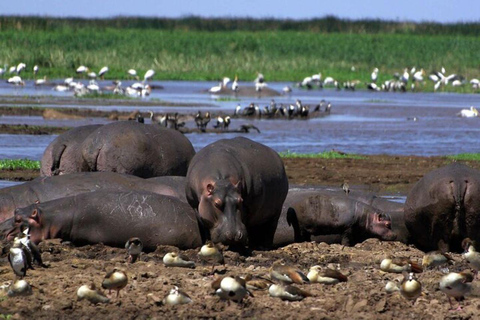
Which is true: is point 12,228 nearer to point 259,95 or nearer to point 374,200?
point 374,200

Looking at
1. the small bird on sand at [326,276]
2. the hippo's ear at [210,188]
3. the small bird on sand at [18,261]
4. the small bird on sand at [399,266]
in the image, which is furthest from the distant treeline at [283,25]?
the small bird on sand at [326,276]

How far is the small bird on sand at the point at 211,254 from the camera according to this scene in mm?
9117

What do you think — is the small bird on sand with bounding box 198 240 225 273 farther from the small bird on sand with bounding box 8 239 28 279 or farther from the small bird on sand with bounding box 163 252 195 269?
the small bird on sand with bounding box 8 239 28 279

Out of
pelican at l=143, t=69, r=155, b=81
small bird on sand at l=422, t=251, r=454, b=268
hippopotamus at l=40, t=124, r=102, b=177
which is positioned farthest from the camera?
pelican at l=143, t=69, r=155, b=81

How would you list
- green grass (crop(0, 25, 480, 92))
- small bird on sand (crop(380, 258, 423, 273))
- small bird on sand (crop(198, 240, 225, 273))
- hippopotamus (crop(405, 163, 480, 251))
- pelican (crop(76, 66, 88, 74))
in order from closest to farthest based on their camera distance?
small bird on sand (crop(380, 258, 423, 273)) → small bird on sand (crop(198, 240, 225, 273)) → hippopotamus (crop(405, 163, 480, 251)) → pelican (crop(76, 66, 88, 74)) → green grass (crop(0, 25, 480, 92))

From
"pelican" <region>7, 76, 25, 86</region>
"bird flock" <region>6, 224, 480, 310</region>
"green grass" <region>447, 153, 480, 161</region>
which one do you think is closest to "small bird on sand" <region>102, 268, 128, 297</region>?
"bird flock" <region>6, 224, 480, 310</region>

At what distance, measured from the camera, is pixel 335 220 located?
11789 mm

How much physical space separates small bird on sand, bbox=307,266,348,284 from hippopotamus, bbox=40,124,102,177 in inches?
236

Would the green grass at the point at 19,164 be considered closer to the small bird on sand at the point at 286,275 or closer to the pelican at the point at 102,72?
the small bird on sand at the point at 286,275

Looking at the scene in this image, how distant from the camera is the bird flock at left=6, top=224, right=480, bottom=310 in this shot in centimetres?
775

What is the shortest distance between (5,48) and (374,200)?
161ft

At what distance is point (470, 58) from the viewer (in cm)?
6781

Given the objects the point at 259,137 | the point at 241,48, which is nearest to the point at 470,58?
the point at 241,48

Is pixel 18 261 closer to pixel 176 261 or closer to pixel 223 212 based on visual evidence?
pixel 176 261
